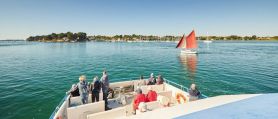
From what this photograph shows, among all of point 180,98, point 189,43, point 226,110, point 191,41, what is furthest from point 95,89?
point 189,43

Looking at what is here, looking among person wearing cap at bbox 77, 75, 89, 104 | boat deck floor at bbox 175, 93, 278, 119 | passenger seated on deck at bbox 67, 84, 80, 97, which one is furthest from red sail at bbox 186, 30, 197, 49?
boat deck floor at bbox 175, 93, 278, 119

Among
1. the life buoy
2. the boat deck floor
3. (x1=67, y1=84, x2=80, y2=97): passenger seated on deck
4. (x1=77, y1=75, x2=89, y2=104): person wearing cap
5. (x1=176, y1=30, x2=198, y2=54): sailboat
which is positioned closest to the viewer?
the boat deck floor

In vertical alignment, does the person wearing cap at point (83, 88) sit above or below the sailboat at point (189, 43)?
below

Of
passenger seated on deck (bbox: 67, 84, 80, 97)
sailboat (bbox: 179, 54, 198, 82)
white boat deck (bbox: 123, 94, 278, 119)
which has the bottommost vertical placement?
sailboat (bbox: 179, 54, 198, 82)

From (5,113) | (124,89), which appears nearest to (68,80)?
(5,113)

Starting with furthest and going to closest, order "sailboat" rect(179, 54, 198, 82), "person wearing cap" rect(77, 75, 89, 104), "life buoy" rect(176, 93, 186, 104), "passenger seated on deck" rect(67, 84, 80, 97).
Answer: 1. "sailboat" rect(179, 54, 198, 82)
2. "life buoy" rect(176, 93, 186, 104)
3. "passenger seated on deck" rect(67, 84, 80, 97)
4. "person wearing cap" rect(77, 75, 89, 104)

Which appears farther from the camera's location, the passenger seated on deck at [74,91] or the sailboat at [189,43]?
the sailboat at [189,43]

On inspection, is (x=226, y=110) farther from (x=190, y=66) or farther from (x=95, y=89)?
(x=190, y=66)

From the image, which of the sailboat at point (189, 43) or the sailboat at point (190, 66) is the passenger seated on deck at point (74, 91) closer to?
the sailboat at point (190, 66)

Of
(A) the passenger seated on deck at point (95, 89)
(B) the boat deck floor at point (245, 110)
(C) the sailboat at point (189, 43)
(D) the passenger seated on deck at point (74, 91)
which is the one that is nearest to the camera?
(B) the boat deck floor at point (245, 110)

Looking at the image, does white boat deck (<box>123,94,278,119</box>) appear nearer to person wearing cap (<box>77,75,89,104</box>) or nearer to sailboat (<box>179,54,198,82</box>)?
person wearing cap (<box>77,75,89,104</box>)

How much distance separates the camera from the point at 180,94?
11.4m

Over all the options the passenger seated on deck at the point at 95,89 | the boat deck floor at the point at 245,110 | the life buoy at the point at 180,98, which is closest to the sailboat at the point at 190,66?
the life buoy at the point at 180,98

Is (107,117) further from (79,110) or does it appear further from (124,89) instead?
(124,89)
